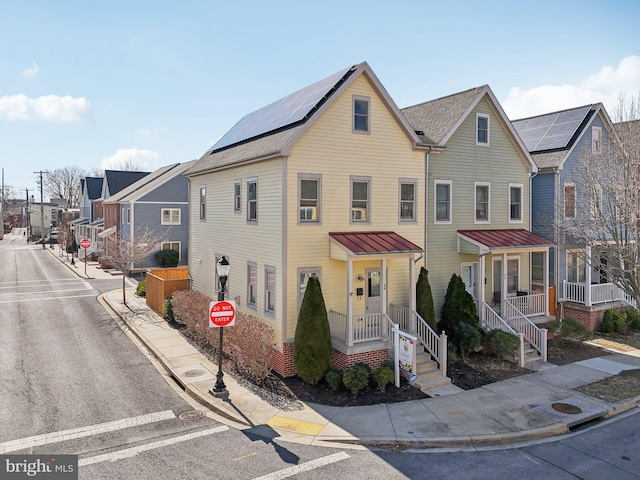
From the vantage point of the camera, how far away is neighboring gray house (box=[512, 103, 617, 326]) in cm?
2156

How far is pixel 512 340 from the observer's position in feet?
54.2

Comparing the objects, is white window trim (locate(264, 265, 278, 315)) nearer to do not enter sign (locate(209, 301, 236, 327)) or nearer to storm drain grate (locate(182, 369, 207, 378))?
do not enter sign (locate(209, 301, 236, 327))

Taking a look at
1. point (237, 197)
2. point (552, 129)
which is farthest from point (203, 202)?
point (552, 129)

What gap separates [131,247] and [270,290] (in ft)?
46.1

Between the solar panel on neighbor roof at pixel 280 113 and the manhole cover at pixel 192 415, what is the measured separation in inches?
383

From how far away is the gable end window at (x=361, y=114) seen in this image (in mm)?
16094

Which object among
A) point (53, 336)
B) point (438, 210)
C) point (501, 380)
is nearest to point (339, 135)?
point (438, 210)

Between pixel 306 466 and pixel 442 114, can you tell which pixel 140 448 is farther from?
pixel 442 114

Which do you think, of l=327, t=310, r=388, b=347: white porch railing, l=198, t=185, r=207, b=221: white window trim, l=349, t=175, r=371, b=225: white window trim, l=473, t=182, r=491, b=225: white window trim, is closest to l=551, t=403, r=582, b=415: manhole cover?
l=327, t=310, r=388, b=347: white porch railing

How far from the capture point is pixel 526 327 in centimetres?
1820

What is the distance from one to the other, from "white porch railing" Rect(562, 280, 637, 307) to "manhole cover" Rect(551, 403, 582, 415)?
10457 millimetres

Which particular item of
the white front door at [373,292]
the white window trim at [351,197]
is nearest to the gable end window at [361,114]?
the white window trim at [351,197]

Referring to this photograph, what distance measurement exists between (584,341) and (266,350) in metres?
14.9

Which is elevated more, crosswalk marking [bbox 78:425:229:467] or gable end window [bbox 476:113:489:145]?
gable end window [bbox 476:113:489:145]
